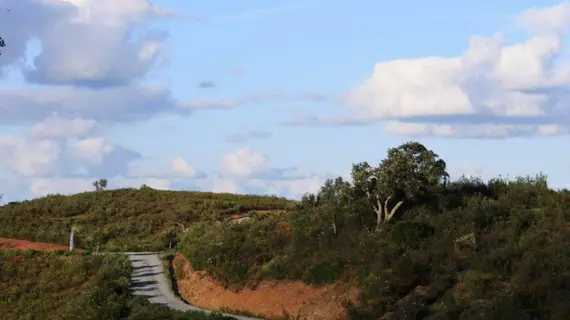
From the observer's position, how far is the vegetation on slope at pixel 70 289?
34.6 m

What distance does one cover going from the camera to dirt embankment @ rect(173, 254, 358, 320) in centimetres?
3064

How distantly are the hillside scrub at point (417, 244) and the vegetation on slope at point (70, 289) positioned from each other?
4351 mm

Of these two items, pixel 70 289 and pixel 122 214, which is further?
pixel 122 214

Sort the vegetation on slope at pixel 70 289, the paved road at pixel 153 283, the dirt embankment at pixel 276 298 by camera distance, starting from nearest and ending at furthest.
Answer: the dirt embankment at pixel 276 298 → the vegetation on slope at pixel 70 289 → the paved road at pixel 153 283

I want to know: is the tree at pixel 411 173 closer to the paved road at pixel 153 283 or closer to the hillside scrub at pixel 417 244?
the hillside scrub at pixel 417 244

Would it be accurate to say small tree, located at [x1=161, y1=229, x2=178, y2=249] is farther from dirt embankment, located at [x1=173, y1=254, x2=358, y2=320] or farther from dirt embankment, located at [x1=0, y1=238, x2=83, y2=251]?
dirt embankment, located at [x1=173, y1=254, x2=358, y2=320]

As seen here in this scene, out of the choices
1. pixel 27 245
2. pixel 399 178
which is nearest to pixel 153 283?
pixel 399 178

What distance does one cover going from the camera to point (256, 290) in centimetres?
3478

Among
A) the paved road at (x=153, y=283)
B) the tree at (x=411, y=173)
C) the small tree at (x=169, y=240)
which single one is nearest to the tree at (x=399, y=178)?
the tree at (x=411, y=173)

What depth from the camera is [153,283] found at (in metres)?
40.6

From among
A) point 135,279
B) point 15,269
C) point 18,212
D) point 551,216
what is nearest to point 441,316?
point 551,216

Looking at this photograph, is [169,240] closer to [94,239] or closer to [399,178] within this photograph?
[94,239]

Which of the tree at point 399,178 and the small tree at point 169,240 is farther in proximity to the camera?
the small tree at point 169,240

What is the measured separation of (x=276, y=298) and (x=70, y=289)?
13978 mm
